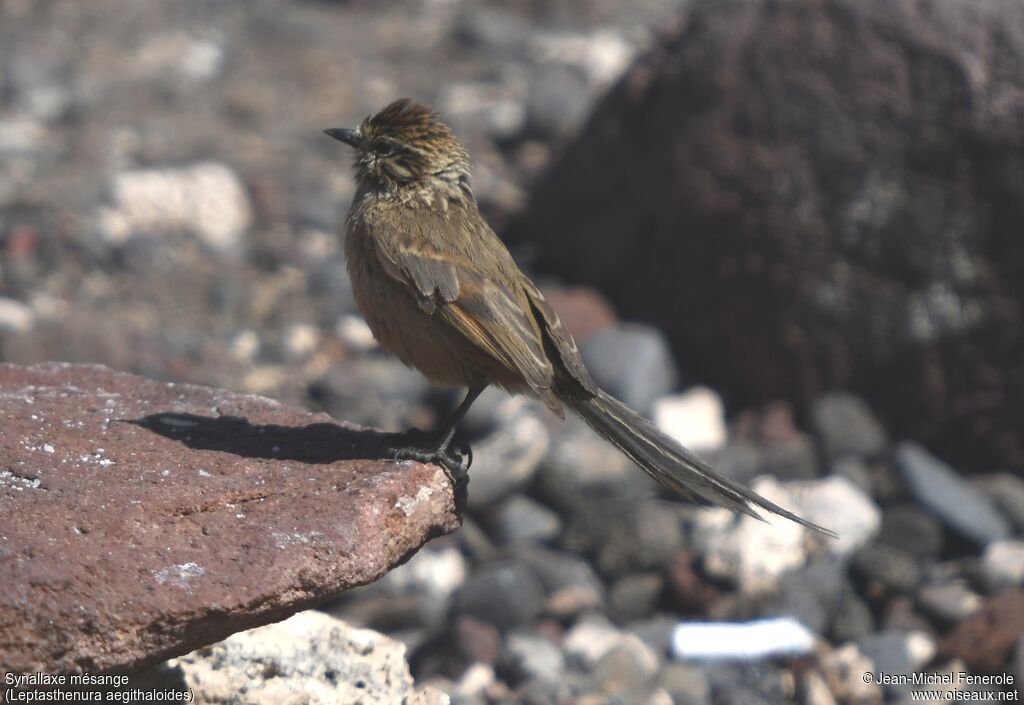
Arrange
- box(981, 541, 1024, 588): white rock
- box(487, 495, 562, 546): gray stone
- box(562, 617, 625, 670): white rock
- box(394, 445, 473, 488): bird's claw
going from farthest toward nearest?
1. box(487, 495, 562, 546): gray stone
2. box(981, 541, 1024, 588): white rock
3. box(562, 617, 625, 670): white rock
4. box(394, 445, 473, 488): bird's claw

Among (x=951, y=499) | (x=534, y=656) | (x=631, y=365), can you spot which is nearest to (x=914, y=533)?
(x=951, y=499)

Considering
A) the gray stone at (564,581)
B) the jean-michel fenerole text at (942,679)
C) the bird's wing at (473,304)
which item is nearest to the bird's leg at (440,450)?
the bird's wing at (473,304)

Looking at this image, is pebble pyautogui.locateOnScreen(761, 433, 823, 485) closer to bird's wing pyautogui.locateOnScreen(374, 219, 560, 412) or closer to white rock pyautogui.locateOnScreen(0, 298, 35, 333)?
bird's wing pyautogui.locateOnScreen(374, 219, 560, 412)

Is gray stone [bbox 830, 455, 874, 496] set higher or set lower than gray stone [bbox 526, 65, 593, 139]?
lower

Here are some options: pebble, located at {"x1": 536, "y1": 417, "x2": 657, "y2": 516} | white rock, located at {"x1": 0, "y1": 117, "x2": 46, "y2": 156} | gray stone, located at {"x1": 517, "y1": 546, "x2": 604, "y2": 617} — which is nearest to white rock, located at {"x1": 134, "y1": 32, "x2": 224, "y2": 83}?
white rock, located at {"x1": 0, "y1": 117, "x2": 46, "y2": 156}

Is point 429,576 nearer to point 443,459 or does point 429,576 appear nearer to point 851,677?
point 851,677

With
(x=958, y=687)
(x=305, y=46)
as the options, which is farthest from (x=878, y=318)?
(x=305, y=46)

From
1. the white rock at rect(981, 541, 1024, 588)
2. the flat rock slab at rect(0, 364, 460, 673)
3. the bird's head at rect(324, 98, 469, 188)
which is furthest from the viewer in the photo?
the white rock at rect(981, 541, 1024, 588)
